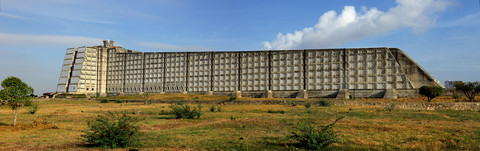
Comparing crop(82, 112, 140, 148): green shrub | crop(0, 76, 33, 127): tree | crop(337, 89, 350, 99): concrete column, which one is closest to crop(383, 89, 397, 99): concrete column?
crop(337, 89, 350, 99): concrete column

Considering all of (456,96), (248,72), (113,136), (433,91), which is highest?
(248,72)

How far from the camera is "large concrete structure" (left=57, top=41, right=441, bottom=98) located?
1955 inches

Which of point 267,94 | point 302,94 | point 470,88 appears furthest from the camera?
point 267,94

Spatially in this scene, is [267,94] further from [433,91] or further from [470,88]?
[470,88]

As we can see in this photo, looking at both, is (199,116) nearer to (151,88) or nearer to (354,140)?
(354,140)

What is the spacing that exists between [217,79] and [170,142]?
48203 millimetres

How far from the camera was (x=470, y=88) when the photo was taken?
39531 mm

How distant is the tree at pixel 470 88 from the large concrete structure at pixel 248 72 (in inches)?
159

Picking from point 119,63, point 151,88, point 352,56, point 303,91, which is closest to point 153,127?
point 303,91

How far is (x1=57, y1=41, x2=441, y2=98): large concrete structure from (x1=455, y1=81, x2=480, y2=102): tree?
159 inches

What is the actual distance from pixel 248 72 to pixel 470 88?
3300cm

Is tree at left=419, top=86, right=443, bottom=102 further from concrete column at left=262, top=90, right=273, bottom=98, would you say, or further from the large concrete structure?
concrete column at left=262, top=90, right=273, bottom=98

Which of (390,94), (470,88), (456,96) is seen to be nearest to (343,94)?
(390,94)

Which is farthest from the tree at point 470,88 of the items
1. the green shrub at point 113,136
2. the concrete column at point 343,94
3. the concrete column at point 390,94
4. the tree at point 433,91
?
the green shrub at point 113,136
